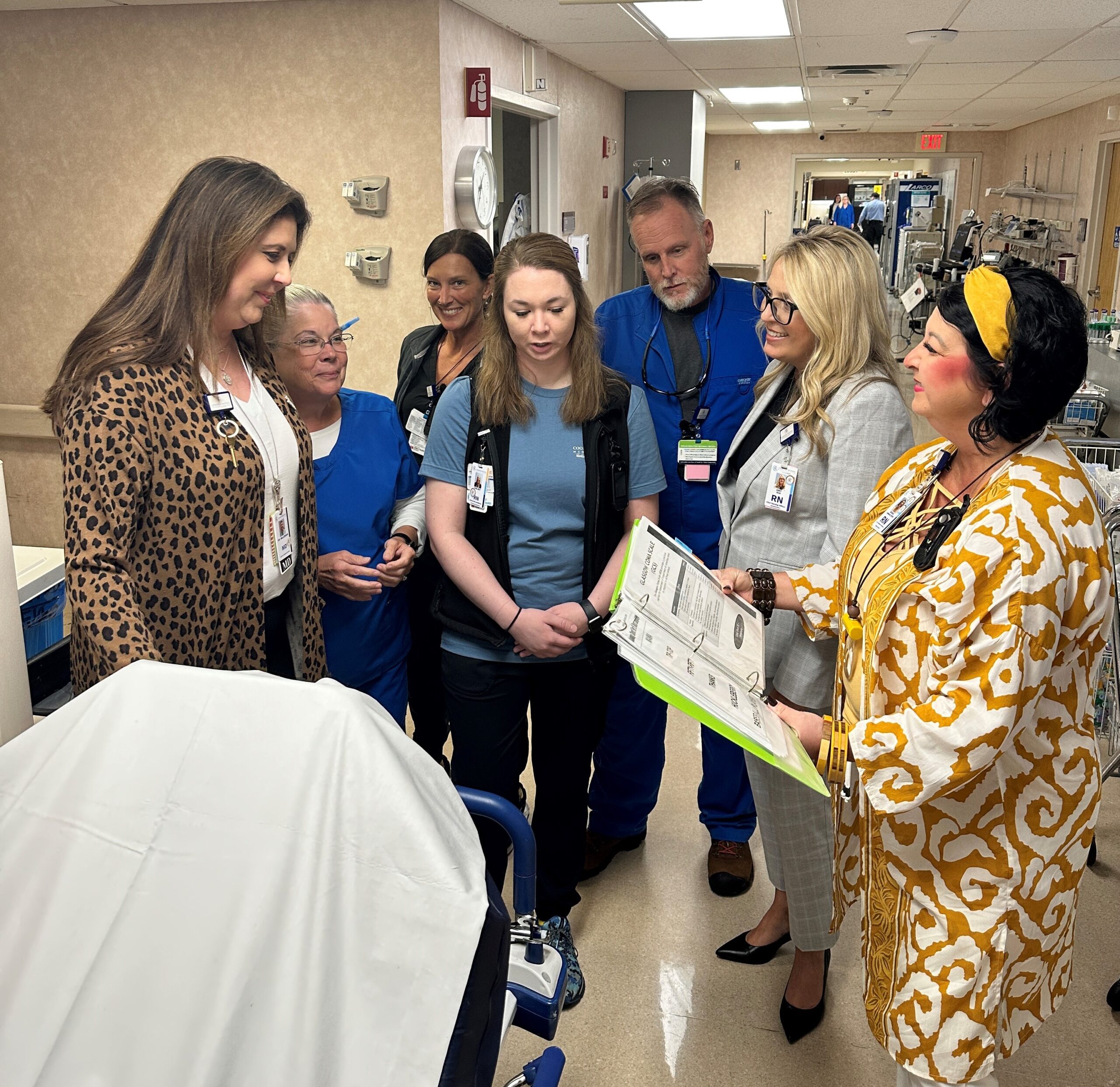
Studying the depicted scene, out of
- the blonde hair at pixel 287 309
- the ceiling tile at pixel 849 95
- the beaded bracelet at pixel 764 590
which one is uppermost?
the ceiling tile at pixel 849 95

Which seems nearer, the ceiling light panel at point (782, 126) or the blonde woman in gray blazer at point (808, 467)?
the blonde woman in gray blazer at point (808, 467)

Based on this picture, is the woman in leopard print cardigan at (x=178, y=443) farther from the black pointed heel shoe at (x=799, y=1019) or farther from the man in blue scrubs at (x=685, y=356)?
the black pointed heel shoe at (x=799, y=1019)

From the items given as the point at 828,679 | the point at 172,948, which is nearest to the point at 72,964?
the point at 172,948

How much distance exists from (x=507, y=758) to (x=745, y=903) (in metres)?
0.89

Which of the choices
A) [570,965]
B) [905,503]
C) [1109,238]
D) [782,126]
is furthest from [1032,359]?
[782,126]

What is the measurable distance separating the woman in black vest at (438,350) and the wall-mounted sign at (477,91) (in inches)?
79.2

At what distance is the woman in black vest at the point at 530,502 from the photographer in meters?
2.06

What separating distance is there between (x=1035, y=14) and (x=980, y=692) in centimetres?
462

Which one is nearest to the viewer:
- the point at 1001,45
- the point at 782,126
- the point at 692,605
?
the point at 692,605

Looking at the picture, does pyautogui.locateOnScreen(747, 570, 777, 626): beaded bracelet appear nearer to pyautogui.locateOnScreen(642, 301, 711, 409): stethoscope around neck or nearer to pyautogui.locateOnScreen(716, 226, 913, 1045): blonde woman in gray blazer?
pyautogui.locateOnScreen(716, 226, 913, 1045): blonde woman in gray blazer

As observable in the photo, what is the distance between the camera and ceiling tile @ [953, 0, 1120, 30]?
14.5ft

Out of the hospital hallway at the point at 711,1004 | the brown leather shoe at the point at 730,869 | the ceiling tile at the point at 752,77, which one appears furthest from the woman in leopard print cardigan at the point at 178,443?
the ceiling tile at the point at 752,77

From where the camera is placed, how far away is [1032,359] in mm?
1331

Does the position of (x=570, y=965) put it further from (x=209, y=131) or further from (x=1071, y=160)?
(x=1071, y=160)
